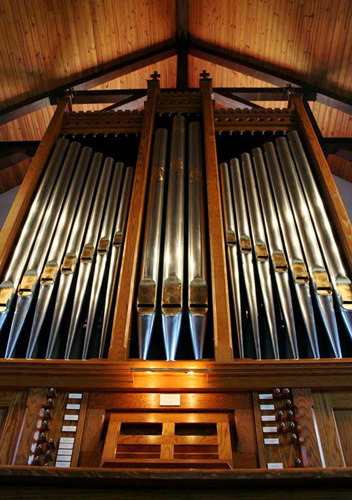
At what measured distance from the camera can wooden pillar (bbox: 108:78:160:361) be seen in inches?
135

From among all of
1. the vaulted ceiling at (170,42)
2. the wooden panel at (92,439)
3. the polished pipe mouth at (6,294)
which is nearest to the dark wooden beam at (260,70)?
the vaulted ceiling at (170,42)

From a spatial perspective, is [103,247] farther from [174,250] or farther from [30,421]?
[30,421]

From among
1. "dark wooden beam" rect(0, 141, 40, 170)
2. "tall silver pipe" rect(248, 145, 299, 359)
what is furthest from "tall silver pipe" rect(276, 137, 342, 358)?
"dark wooden beam" rect(0, 141, 40, 170)

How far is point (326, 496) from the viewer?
216 centimetres

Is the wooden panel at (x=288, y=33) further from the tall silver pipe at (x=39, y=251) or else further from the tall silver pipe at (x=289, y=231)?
the tall silver pipe at (x=39, y=251)

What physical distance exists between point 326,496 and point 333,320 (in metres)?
1.60

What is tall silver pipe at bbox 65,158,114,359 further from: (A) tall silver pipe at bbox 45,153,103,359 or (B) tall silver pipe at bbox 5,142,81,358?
(B) tall silver pipe at bbox 5,142,81,358

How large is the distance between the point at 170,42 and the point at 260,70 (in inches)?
65.7

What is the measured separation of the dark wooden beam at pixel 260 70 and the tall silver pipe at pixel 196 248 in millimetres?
1776

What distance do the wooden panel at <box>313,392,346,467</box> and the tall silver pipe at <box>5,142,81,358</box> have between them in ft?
6.96

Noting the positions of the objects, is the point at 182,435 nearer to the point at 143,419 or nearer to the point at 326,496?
the point at 143,419

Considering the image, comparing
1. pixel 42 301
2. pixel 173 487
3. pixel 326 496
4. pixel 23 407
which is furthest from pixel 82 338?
pixel 326 496

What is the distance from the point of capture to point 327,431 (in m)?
3.02

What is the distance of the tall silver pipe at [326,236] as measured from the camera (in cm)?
368
